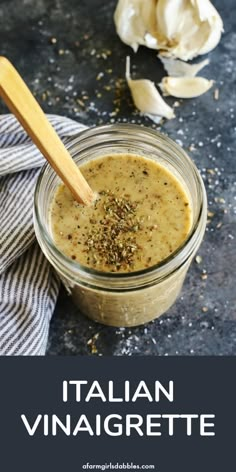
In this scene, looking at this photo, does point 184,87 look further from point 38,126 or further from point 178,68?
point 38,126

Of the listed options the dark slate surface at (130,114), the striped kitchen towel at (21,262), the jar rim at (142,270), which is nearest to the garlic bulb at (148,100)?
the dark slate surface at (130,114)

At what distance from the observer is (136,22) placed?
67.0 inches

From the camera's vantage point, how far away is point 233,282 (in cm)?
158

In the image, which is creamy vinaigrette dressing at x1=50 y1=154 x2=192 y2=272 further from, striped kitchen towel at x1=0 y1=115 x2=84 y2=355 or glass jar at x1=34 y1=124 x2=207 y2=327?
striped kitchen towel at x1=0 y1=115 x2=84 y2=355

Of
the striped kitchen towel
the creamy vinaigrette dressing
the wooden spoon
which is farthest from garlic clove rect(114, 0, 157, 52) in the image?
the wooden spoon

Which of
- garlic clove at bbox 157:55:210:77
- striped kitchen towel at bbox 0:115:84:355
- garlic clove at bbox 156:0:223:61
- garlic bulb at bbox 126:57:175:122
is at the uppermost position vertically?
garlic clove at bbox 156:0:223:61

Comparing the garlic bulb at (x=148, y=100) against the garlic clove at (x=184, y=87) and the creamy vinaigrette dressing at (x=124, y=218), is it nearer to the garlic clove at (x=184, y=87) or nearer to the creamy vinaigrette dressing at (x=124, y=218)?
the garlic clove at (x=184, y=87)

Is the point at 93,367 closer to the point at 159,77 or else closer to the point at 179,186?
the point at 179,186

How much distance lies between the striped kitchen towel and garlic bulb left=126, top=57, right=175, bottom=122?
19cm

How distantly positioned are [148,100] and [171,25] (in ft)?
0.49

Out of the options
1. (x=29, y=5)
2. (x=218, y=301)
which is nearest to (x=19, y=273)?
(x=218, y=301)

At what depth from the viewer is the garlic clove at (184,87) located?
1.70 metres

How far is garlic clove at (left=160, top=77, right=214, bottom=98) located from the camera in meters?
1.70

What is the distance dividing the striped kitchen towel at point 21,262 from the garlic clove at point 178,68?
0.28 m
